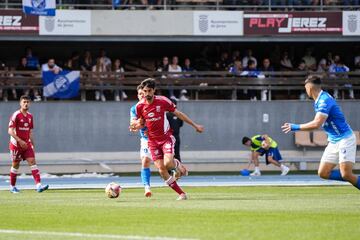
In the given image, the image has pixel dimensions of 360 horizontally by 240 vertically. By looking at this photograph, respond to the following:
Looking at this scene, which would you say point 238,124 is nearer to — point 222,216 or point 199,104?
point 199,104

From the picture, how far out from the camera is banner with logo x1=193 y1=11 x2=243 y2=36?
3591 cm

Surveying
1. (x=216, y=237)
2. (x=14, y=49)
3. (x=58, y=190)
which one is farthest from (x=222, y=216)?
(x=14, y=49)

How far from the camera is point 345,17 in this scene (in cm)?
3644

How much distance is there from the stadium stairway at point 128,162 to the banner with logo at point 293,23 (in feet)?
15.4

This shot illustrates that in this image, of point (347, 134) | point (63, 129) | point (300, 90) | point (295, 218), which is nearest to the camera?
point (295, 218)

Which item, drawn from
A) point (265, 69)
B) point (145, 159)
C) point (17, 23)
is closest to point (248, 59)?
point (265, 69)

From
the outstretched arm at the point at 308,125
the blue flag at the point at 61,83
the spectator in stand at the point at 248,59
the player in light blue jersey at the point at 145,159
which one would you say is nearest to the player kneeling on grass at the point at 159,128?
the player in light blue jersey at the point at 145,159

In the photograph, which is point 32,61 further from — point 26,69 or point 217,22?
point 217,22

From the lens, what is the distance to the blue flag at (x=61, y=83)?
110ft

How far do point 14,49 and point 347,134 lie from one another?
24.4 metres

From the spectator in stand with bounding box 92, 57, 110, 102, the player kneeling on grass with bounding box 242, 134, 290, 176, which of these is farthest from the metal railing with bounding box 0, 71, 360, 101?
the player kneeling on grass with bounding box 242, 134, 290, 176

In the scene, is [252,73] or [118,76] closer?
[118,76]

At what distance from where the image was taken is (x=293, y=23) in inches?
1425

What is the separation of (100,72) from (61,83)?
142 cm
